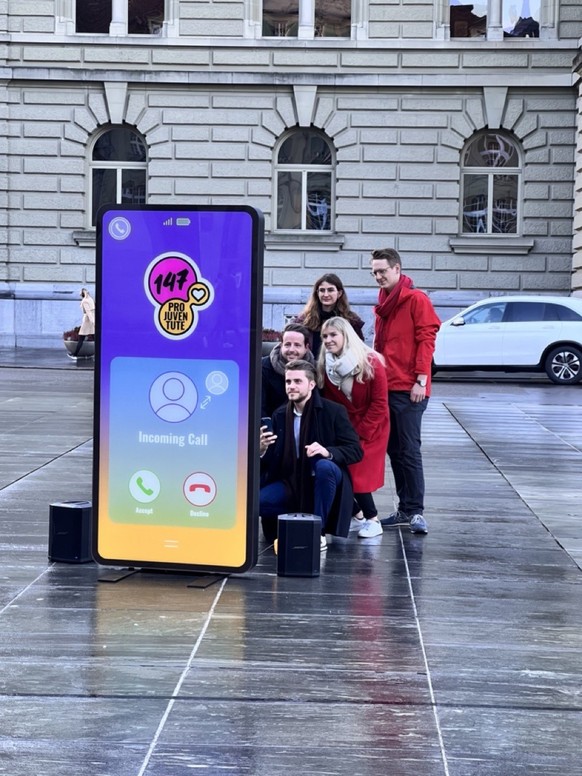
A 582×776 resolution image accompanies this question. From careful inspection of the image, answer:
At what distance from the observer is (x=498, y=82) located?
95.7 feet

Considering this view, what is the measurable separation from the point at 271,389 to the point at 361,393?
0.54 metres

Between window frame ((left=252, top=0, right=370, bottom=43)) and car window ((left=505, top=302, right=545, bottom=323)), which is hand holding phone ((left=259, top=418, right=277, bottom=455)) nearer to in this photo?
car window ((left=505, top=302, right=545, bottom=323))

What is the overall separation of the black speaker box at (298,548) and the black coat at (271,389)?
1314 millimetres

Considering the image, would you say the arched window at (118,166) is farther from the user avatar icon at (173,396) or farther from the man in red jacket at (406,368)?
the user avatar icon at (173,396)

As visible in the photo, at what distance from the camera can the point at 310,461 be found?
7832 mm

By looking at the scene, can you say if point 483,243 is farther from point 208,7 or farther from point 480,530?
point 480,530

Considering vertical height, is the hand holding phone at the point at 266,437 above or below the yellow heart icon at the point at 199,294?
below

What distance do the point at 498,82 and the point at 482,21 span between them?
5.07 feet

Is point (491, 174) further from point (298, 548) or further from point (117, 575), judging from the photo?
point (117, 575)

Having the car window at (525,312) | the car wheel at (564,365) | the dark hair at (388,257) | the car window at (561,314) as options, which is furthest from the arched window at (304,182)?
the dark hair at (388,257)

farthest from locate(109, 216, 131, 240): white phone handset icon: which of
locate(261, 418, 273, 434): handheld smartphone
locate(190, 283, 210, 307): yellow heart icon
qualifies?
locate(261, 418, 273, 434): handheld smartphone

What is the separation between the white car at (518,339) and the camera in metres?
24.4

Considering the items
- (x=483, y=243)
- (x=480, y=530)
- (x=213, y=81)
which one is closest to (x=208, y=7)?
(x=213, y=81)

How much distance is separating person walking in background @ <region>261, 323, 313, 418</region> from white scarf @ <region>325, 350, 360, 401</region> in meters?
0.16
